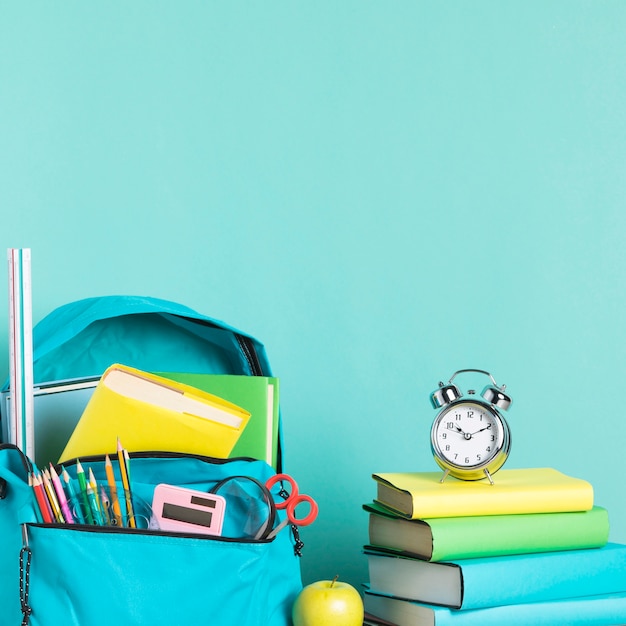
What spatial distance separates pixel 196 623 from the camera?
77cm

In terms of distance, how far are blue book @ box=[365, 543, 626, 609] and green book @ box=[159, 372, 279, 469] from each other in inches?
7.4

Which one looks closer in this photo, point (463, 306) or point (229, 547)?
point (229, 547)

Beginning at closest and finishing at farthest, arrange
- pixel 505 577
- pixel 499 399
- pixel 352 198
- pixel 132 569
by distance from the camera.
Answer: pixel 132 569 → pixel 505 577 → pixel 499 399 → pixel 352 198

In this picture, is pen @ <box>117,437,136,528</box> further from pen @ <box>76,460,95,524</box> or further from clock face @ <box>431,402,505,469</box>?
clock face @ <box>431,402,505,469</box>

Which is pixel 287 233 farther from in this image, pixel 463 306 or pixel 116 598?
pixel 116 598

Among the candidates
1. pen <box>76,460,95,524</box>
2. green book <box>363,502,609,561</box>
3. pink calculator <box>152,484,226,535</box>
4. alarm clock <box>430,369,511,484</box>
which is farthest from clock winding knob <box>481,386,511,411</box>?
pen <box>76,460,95,524</box>

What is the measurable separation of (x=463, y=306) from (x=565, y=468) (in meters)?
0.29

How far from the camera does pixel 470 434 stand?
1.02m

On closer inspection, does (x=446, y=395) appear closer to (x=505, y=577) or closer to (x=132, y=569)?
(x=505, y=577)

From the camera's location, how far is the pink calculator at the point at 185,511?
2.62 feet

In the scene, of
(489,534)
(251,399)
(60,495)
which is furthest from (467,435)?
(60,495)

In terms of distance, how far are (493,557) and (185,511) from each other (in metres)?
0.36

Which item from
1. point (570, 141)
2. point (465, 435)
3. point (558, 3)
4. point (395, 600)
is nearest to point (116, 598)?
point (395, 600)

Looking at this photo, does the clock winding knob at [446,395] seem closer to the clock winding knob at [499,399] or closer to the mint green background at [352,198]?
the clock winding knob at [499,399]
